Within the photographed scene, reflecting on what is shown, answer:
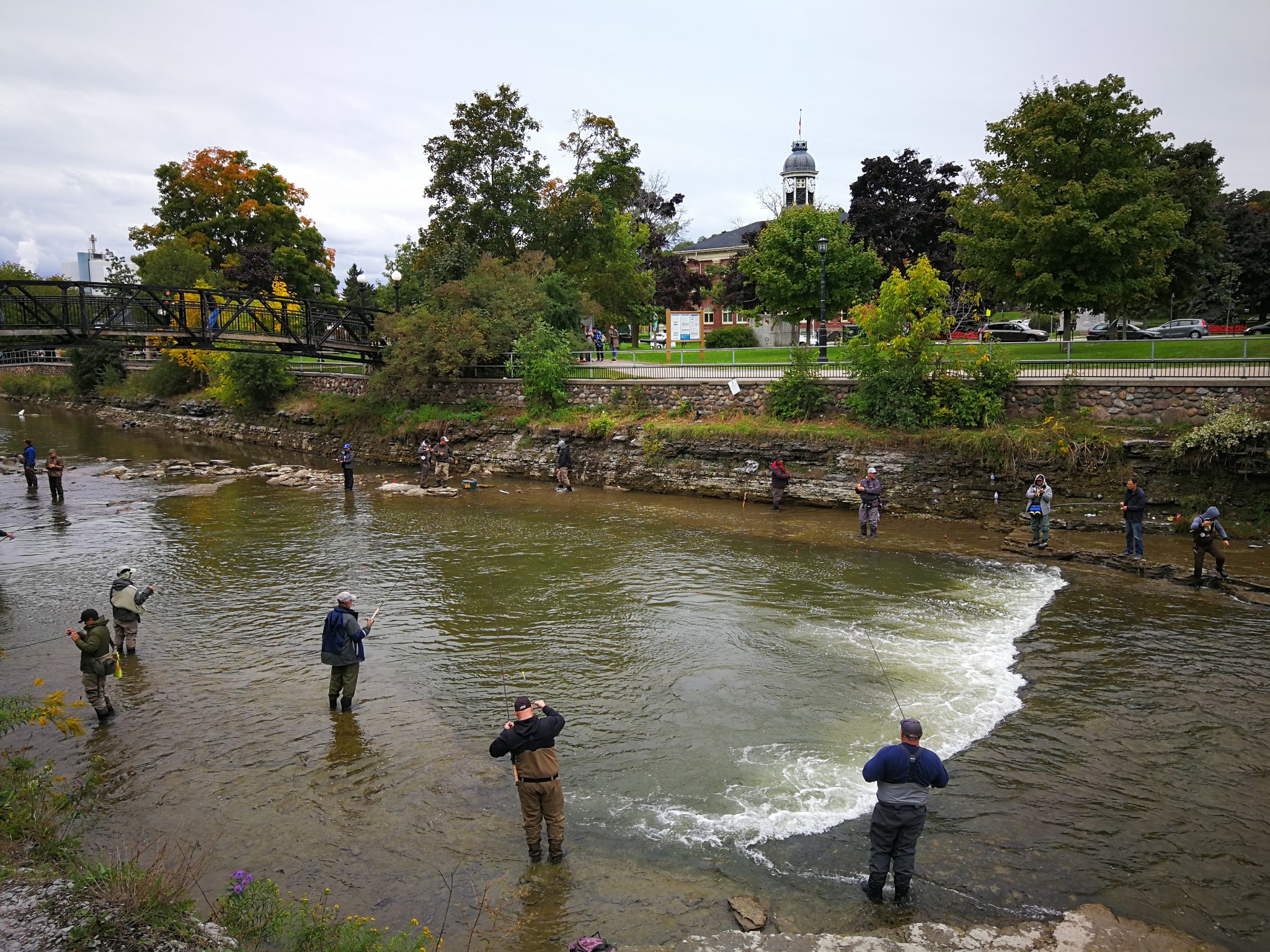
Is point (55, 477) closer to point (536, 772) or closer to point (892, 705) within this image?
point (536, 772)

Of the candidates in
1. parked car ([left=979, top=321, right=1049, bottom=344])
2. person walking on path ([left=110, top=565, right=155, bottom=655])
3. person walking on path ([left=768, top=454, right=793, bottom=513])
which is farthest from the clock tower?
person walking on path ([left=110, top=565, right=155, bottom=655])

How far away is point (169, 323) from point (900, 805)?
104 feet

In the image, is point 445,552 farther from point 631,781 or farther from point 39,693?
point 631,781

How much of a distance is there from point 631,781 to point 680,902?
1.94 meters

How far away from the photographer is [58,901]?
5711mm

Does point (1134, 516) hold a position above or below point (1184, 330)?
below

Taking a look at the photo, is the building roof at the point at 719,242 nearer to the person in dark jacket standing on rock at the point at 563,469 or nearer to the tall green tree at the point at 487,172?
the tall green tree at the point at 487,172

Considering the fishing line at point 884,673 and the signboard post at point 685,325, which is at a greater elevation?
the signboard post at point 685,325

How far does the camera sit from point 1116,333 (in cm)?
3431

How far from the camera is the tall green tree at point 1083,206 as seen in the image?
22.5 metres

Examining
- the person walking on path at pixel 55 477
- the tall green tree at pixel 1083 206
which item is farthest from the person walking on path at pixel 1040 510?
the person walking on path at pixel 55 477

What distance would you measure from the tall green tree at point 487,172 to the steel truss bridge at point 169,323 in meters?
6.30

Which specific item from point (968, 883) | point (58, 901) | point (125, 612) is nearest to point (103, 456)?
point (125, 612)

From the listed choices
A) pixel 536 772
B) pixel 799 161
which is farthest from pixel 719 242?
pixel 536 772
